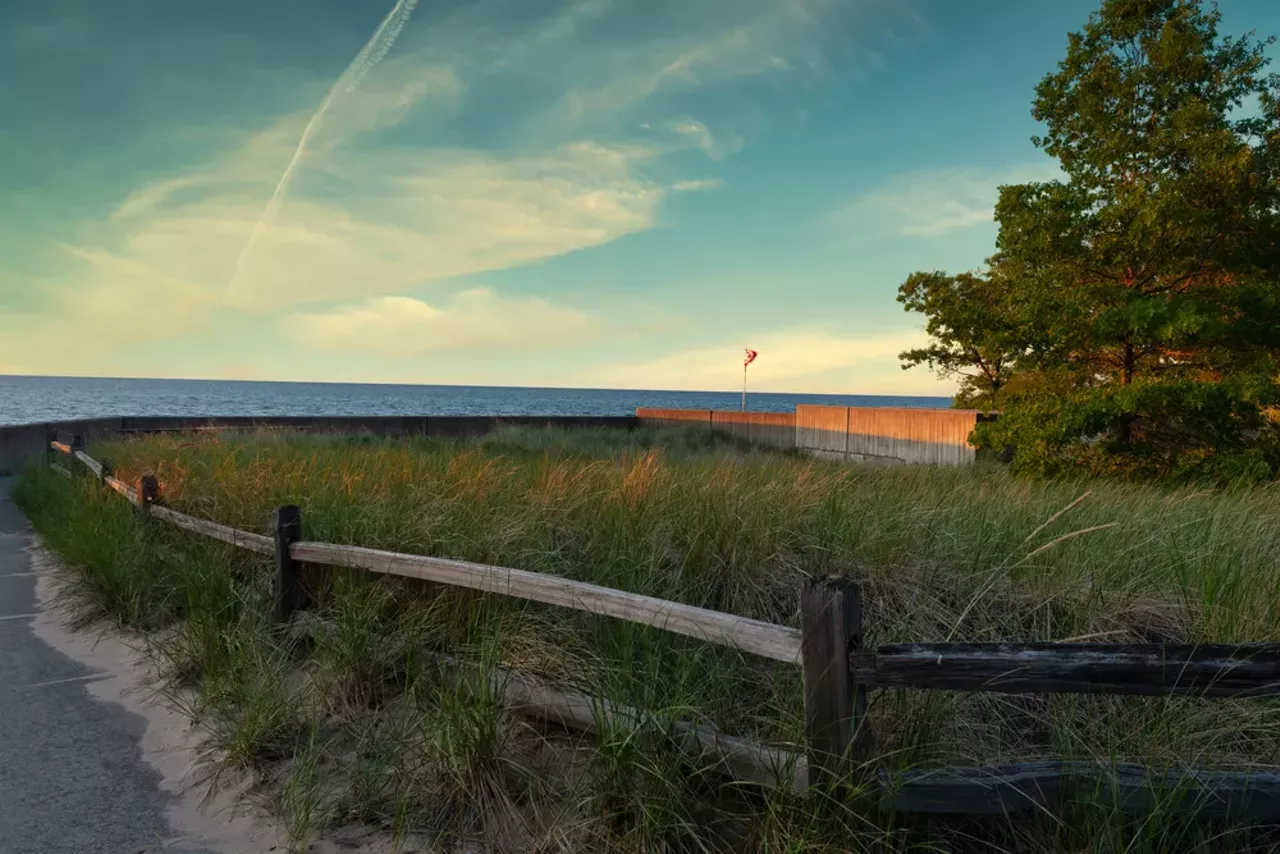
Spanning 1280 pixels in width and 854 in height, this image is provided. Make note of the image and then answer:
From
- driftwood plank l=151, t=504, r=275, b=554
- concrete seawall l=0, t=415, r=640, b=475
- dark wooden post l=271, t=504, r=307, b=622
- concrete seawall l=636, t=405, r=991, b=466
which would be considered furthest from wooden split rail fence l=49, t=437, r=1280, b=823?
concrete seawall l=0, t=415, r=640, b=475

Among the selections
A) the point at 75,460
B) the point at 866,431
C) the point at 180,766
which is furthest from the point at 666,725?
the point at 866,431

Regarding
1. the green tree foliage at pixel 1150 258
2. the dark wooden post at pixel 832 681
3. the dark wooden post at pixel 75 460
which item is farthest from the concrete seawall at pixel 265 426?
the dark wooden post at pixel 832 681

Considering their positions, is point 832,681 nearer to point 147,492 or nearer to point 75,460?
point 147,492

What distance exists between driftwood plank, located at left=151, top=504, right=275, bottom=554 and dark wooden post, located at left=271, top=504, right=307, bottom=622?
0.26 metres

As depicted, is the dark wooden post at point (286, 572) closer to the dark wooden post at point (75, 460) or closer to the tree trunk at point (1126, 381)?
the dark wooden post at point (75, 460)

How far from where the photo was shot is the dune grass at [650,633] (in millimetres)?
2861

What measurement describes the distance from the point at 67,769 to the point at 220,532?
235cm

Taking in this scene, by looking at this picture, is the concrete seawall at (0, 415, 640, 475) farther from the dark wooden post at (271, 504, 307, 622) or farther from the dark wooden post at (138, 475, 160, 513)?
the dark wooden post at (271, 504, 307, 622)

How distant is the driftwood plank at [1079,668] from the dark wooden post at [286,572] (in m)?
4.02

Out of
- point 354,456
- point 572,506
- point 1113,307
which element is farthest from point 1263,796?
point 1113,307

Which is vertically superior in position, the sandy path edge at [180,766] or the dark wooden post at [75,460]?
the dark wooden post at [75,460]

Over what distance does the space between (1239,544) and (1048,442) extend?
252 inches

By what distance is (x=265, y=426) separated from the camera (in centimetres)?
1786

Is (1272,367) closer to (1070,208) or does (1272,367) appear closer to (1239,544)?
(1070,208)
